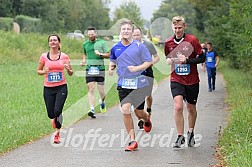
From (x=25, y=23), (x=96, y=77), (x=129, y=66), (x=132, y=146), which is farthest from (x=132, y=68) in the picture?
(x=25, y=23)

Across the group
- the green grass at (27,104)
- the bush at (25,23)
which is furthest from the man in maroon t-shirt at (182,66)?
the bush at (25,23)

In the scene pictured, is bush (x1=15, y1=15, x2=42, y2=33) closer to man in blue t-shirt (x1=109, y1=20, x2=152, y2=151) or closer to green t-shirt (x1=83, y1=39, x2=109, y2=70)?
green t-shirt (x1=83, y1=39, x2=109, y2=70)

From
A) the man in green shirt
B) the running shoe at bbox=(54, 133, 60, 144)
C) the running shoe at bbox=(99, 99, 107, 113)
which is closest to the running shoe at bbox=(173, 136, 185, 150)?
the running shoe at bbox=(54, 133, 60, 144)

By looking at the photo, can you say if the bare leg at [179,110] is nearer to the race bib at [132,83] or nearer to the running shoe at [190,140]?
the running shoe at [190,140]

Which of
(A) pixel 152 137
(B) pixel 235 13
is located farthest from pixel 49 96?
(B) pixel 235 13

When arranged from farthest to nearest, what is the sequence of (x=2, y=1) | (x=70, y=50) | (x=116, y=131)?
(x=2, y=1) < (x=70, y=50) < (x=116, y=131)

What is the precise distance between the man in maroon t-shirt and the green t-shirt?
4.45m

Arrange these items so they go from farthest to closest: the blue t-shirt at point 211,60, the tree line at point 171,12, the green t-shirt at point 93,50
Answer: the tree line at point 171,12 < the blue t-shirt at point 211,60 < the green t-shirt at point 93,50

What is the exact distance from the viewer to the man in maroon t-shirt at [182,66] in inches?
380

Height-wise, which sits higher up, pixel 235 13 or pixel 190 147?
pixel 235 13

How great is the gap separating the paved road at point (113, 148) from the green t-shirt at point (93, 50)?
1.29m

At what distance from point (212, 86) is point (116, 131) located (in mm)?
12381

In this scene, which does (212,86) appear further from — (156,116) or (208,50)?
(156,116)

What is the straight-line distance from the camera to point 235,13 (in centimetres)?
2177
